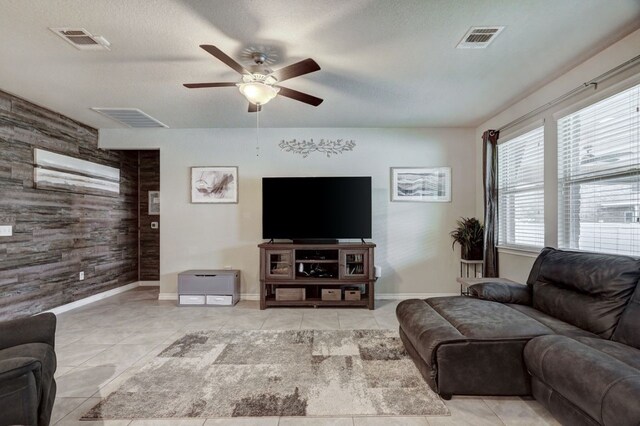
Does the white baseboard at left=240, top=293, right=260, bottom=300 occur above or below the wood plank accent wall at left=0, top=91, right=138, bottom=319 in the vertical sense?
below

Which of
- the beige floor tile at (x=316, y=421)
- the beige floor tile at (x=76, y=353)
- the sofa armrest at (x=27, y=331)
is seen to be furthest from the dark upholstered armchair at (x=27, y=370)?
the beige floor tile at (x=316, y=421)

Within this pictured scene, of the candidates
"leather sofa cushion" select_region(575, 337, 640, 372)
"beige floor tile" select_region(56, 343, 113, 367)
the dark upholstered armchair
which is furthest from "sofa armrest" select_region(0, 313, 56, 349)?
"leather sofa cushion" select_region(575, 337, 640, 372)

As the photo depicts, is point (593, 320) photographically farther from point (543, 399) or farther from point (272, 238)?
point (272, 238)

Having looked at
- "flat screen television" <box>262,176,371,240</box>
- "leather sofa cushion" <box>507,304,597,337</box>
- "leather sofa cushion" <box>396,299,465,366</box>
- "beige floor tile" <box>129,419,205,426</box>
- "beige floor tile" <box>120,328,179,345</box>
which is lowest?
"beige floor tile" <box>120,328,179,345</box>

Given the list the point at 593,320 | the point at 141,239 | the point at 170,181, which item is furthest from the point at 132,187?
the point at 593,320

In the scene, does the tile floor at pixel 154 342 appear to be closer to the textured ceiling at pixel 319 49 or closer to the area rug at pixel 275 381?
the area rug at pixel 275 381

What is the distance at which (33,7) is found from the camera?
2.03 meters

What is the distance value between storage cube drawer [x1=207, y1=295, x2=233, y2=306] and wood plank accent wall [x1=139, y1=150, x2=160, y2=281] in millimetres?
2191

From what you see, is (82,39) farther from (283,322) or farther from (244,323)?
(283,322)

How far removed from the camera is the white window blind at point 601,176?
237 centimetres

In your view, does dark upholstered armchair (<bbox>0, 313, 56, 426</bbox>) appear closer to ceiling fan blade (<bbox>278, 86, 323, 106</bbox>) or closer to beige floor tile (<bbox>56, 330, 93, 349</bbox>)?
beige floor tile (<bbox>56, 330, 93, 349</bbox>)

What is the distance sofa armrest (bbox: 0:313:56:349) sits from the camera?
5.84ft

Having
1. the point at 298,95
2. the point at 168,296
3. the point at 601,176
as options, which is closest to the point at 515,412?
the point at 601,176

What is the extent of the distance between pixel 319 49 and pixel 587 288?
8.97ft
